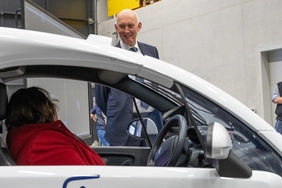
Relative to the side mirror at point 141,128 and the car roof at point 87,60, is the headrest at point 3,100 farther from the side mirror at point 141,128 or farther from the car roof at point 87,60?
the side mirror at point 141,128

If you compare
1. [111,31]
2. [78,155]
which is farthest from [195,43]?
[78,155]

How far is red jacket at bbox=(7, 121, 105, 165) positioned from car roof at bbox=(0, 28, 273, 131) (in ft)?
0.81

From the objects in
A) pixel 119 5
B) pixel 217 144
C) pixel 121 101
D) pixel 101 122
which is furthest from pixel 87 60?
pixel 119 5

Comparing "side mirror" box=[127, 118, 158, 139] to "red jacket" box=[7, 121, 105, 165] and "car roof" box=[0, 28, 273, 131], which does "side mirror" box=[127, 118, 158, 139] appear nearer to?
"red jacket" box=[7, 121, 105, 165]

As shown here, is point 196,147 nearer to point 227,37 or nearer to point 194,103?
point 194,103

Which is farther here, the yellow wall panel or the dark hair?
the yellow wall panel

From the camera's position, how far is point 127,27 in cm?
305

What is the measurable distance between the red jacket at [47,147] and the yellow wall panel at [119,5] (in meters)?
8.01

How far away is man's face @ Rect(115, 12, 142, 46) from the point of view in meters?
3.04

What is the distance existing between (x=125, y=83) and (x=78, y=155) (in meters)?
0.51

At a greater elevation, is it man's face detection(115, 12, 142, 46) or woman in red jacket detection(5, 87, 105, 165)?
man's face detection(115, 12, 142, 46)

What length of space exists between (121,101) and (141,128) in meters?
0.45

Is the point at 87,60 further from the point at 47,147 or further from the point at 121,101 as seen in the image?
the point at 121,101

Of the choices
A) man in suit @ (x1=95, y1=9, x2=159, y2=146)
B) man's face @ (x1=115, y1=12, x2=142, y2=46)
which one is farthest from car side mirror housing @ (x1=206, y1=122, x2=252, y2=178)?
man's face @ (x1=115, y1=12, x2=142, y2=46)
